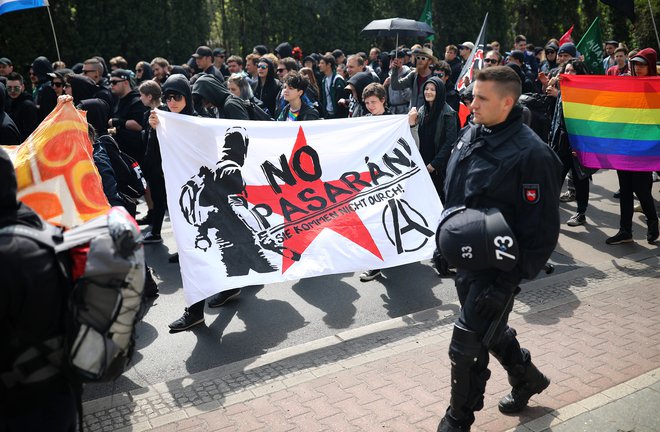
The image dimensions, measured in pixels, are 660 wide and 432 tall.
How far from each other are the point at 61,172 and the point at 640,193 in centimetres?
641

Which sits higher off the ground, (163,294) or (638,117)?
(638,117)

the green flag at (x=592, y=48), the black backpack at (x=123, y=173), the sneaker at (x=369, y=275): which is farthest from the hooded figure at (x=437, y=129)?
the green flag at (x=592, y=48)

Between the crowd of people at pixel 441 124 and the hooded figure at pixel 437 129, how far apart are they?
0.04ft

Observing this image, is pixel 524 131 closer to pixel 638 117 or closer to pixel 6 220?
pixel 6 220

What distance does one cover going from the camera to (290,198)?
233 inches

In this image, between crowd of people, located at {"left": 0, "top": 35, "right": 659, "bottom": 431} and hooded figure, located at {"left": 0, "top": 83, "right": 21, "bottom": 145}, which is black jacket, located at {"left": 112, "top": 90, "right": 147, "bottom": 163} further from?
hooded figure, located at {"left": 0, "top": 83, "right": 21, "bottom": 145}

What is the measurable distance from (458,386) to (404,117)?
3.46 meters

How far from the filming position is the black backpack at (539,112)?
9297 mm

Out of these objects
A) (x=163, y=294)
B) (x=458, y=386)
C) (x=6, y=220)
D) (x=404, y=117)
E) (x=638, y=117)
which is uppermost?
(x=6, y=220)

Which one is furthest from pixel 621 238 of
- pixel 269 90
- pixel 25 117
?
pixel 25 117

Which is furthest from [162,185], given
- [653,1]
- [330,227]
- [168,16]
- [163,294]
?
[653,1]

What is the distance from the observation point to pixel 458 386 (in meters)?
3.70

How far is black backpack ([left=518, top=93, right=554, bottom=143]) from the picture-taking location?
9.30 meters

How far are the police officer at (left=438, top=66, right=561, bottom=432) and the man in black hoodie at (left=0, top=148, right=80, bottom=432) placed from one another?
2065 mm
